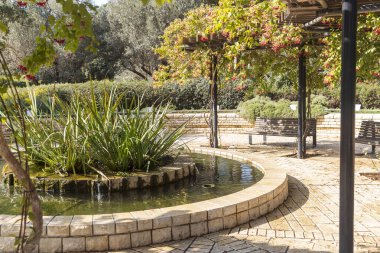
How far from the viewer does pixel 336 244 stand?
3129mm

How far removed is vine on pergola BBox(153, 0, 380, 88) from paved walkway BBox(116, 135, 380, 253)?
1623mm

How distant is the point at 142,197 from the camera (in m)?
4.20

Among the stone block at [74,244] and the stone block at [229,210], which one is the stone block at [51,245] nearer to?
the stone block at [74,244]

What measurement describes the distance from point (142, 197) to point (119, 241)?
1.06 metres

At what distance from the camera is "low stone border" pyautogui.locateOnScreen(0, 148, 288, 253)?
3.08 m

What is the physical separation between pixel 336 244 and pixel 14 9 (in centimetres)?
1859

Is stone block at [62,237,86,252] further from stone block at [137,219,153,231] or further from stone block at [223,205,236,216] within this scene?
stone block at [223,205,236,216]

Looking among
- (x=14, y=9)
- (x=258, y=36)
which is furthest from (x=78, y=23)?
(x=14, y=9)

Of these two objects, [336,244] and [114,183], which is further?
[114,183]

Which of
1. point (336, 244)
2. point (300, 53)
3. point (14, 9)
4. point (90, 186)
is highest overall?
point (14, 9)

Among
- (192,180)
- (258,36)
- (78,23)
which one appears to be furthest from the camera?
(258,36)

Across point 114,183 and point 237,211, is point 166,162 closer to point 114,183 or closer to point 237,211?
point 114,183

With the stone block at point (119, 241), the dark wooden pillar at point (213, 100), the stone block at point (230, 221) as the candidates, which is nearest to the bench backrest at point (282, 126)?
the dark wooden pillar at point (213, 100)

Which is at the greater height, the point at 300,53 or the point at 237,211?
the point at 300,53
